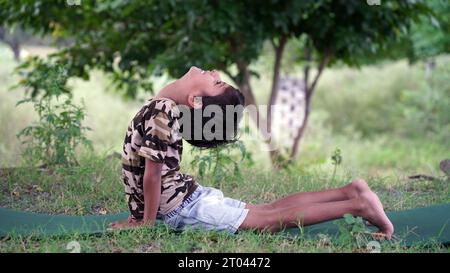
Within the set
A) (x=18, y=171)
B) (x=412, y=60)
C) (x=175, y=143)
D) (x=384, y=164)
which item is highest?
(x=412, y=60)

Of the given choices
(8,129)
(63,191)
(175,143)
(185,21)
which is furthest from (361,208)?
(8,129)

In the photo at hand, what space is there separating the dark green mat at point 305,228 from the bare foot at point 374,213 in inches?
4.6

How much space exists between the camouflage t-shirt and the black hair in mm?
78

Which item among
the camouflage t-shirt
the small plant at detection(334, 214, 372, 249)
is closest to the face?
the camouflage t-shirt

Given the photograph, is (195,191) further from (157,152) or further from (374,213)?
(374,213)

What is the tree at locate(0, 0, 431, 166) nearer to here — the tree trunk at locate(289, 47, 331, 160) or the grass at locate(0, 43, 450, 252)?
the tree trunk at locate(289, 47, 331, 160)

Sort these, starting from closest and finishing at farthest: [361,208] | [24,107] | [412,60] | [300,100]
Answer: [361,208] < [24,107] < [300,100] < [412,60]

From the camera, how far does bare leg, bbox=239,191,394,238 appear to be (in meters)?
3.19

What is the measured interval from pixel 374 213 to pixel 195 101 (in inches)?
41.3

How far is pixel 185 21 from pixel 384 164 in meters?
5.02

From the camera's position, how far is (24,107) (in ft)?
31.2

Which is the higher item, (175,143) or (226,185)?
(175,143)
